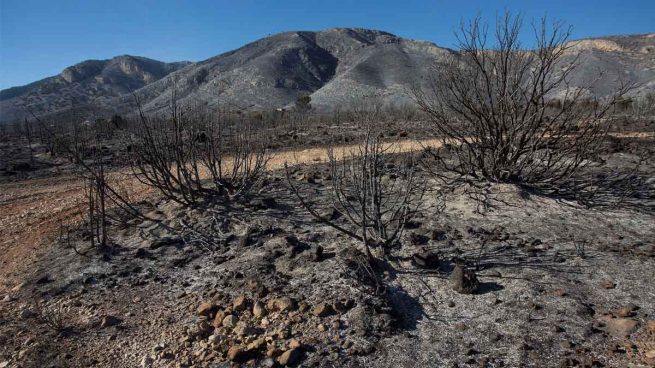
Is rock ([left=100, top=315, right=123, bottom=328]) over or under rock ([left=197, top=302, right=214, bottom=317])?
under

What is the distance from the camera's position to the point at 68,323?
12.4 ft

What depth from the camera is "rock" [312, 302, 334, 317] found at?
3.54m

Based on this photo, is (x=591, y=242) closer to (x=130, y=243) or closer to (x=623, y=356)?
(x=623, y=356)

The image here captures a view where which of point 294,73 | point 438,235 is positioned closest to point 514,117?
point 438,235

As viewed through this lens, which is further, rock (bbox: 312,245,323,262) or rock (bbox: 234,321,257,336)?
rock (bbox: 312,245,323,262)

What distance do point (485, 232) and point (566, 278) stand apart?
1.10m

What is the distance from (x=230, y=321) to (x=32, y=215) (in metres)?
5.38

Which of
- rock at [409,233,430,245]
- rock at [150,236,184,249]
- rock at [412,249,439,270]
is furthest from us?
rock at [150,236,184,249]

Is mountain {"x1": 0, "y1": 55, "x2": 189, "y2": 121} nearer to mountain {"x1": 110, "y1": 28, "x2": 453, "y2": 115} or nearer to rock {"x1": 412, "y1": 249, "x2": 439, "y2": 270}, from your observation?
mountain {"x1": 110, "y1": 28, "x2": 453, "y2": 115}

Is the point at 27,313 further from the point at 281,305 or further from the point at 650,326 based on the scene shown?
the point at 650,326

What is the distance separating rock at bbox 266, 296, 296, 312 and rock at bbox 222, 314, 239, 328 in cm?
27

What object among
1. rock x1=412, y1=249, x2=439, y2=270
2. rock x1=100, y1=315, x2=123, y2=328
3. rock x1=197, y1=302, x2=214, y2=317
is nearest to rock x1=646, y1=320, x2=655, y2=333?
rock x1=412, y1=249, x2=439, y2=270

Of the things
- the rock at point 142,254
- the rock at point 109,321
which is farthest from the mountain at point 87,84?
the rock at point 109,321

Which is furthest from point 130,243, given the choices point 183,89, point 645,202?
point 183,89
